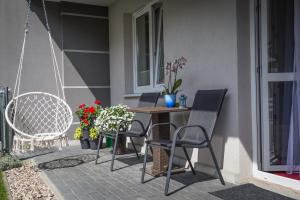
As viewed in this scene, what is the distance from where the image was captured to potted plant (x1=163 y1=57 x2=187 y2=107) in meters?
3.67

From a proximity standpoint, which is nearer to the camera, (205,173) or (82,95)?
(205,173)

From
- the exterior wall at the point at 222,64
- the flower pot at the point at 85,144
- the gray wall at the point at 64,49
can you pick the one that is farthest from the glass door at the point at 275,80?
the gray wall at the point at 64,49

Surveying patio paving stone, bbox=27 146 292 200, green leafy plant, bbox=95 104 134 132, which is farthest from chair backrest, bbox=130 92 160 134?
patio paving stone, bbox=27 146 292 200

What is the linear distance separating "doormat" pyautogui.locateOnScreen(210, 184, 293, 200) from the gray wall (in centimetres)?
405

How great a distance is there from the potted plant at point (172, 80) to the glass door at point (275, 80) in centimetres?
98

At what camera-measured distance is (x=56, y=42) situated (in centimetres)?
620

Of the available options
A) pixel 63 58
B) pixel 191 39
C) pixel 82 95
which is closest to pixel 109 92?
pixel 82 95

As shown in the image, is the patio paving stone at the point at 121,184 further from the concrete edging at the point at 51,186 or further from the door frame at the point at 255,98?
the door frame at the point at 255,98

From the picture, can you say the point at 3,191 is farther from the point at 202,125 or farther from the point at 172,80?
the point at 172,80

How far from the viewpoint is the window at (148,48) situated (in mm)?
4945

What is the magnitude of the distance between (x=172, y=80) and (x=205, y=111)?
1.08 m

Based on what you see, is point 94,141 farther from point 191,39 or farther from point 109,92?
point 191,39

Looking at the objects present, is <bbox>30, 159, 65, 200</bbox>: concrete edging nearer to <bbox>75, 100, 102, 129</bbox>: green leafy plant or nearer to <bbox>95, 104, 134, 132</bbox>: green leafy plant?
<bbox>95, 104, 134, 132</bbox>: green leafy plant

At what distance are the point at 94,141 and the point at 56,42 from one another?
2117mm
